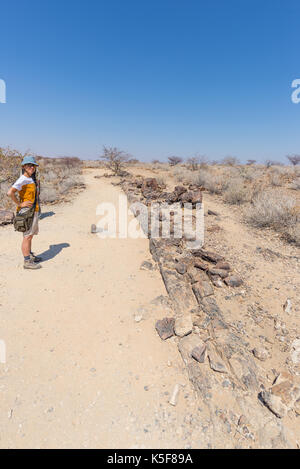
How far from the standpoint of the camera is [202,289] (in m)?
2.99

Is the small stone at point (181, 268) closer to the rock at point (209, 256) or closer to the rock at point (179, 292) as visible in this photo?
the rock at point (179, 292)

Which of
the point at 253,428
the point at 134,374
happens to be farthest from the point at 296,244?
the point at 134,374

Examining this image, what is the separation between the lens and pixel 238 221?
20.0 ft

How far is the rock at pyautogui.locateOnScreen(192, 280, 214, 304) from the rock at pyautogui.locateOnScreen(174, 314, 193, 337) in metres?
0.41

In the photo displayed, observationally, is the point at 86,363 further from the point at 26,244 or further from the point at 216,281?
the point at 26,244

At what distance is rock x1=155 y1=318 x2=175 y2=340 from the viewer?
2.41m

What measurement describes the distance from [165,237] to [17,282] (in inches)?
107

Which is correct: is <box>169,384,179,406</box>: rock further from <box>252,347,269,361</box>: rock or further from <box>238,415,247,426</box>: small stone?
<box>252,347,269,361</box>: rock

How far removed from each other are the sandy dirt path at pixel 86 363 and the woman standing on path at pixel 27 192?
359mm

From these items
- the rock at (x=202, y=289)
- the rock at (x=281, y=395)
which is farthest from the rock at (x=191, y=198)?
the rock at (x=281, y=395)

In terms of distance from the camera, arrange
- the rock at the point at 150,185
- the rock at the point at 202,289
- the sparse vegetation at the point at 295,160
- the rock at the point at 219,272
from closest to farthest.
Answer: the rock at the point at 202,289
the rock at the point at 219,272
the rock at the point at 150,185
the sparse vegetation at the point at 295,160

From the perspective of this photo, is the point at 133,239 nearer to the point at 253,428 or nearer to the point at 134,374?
the point at 134,374

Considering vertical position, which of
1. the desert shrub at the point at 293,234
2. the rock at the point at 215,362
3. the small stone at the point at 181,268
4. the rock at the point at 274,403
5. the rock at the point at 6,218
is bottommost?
the rock at the point at 274,403

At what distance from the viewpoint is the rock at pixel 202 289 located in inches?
114
